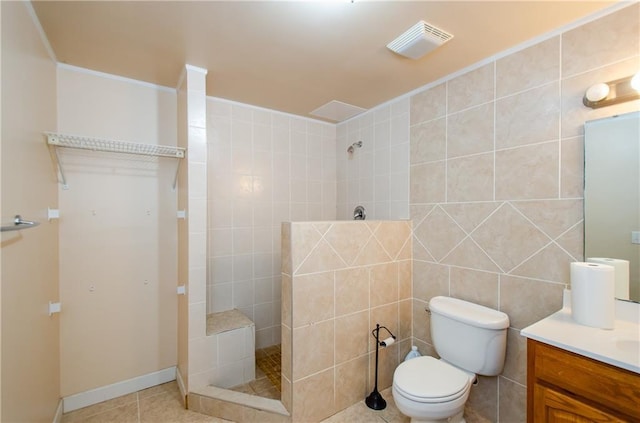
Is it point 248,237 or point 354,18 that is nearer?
point 354,18

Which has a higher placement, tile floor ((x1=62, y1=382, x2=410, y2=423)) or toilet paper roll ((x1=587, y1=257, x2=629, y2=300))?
toilet paper roll ((x1=587, y1=257, x2=629, y2=300))

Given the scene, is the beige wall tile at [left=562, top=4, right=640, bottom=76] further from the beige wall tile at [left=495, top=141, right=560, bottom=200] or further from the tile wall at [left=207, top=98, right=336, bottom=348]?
the tile wall at [left=207, top=98, right=336, bottom=348]

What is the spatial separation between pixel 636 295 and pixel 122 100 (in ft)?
10.6

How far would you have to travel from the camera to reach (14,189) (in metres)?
1.18

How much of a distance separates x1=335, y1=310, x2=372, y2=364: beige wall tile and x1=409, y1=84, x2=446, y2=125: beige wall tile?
5.00ft

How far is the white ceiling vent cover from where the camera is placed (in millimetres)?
1482

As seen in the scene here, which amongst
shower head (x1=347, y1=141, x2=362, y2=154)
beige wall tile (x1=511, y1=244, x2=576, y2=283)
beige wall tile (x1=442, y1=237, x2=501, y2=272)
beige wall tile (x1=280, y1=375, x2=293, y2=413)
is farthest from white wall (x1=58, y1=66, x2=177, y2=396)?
beige wall tile (x1=511, y1=244, x2=576, y2=283)

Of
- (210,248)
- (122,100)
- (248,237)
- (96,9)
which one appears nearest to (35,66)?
(96,9)

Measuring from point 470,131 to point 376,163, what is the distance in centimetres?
88

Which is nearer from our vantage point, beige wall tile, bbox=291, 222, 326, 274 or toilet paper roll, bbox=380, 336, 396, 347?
beige wall tile, bbox=291, 222, 326, 274

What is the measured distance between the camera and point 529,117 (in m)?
1.60

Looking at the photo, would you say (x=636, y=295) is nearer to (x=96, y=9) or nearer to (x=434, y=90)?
(x=434, y=90)

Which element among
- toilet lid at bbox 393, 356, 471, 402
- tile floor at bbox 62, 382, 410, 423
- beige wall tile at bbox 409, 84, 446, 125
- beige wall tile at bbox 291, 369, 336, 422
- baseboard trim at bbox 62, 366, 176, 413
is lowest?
tile floor at bbox 62, 382, 410, 423

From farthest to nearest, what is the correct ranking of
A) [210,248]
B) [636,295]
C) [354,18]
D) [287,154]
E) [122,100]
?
[287,154] < [210,248] < [122,100] < [354,18] < [636,295]
